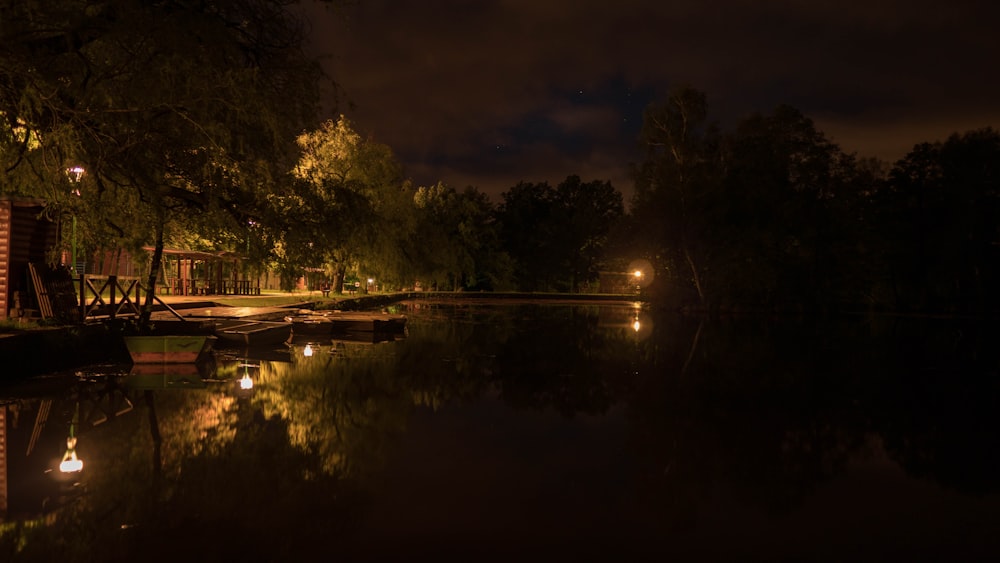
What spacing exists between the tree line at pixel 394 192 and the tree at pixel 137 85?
0.04 meters

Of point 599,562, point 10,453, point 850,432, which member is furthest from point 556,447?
point 10,453

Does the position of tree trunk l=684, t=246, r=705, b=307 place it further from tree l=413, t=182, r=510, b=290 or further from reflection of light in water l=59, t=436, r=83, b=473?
reflection of light in water l=59, t=436, r=83, b=473

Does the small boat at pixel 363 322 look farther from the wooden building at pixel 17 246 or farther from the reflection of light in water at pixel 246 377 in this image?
the wooden building at pixel 17 246

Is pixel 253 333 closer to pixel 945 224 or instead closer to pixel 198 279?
pixel 198 279

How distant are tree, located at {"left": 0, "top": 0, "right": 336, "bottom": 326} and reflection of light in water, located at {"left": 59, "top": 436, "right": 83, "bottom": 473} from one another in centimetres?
484

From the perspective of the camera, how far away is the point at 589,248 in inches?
3637

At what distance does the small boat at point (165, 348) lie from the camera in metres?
15.6

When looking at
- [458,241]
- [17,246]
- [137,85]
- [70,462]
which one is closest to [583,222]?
[458,241]

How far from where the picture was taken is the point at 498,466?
26.2 feet

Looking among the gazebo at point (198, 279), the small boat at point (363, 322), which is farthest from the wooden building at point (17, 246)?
the gazebo at point (198, 279)

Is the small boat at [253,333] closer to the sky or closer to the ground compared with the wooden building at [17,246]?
closer to the ground

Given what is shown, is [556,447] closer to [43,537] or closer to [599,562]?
[599,562]

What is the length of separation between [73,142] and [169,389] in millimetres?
4610

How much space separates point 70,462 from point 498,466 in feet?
15.7
